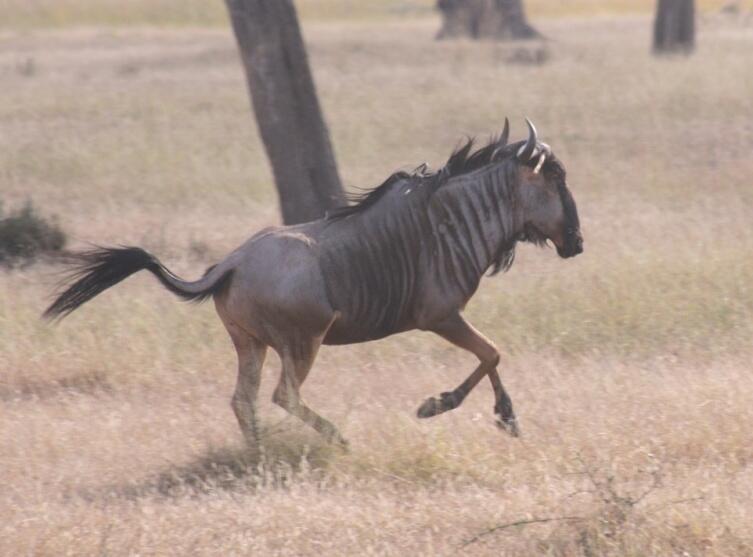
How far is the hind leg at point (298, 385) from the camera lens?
7.49 m

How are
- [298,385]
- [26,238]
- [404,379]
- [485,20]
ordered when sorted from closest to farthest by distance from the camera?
[298,385], [404,379], [26,238], [485,20]

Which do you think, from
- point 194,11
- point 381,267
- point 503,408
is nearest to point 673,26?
point 503,408

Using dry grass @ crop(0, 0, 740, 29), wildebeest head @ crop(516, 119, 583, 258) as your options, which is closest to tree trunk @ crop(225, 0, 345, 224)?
wildebeest head @ crop(516, 119, 583, 258)

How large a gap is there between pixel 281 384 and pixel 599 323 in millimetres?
3243

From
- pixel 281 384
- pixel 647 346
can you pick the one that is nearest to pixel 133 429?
pixel 281 384

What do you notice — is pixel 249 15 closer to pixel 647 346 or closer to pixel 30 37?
pixel 647 346

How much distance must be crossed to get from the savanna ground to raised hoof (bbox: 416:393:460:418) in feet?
0.31

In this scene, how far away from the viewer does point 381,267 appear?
25.5 ft

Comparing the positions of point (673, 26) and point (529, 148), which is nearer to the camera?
point (529, 148)

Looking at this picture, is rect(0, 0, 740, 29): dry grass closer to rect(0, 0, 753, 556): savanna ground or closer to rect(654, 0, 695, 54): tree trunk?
rect(654, 0, 695, 54): tree trunk

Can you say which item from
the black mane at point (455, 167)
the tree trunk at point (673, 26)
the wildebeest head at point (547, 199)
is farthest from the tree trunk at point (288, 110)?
the tree trunk at point (673, 26)

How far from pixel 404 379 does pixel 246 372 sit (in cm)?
159

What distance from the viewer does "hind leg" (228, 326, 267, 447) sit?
303 inches

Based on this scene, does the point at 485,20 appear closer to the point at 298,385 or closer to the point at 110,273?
the point at 110,273
